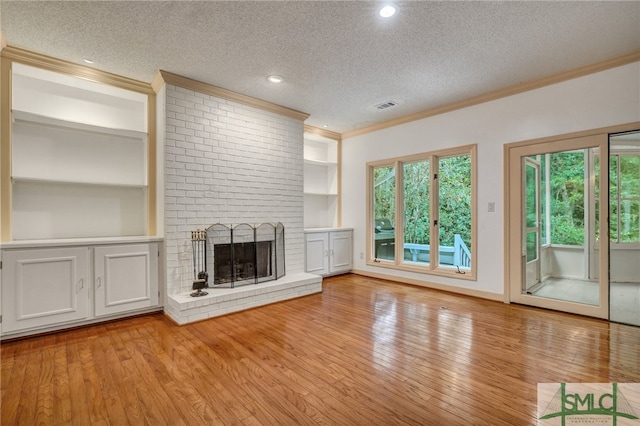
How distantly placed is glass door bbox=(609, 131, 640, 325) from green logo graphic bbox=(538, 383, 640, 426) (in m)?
1.77

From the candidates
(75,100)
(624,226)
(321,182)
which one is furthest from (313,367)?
(321,182)

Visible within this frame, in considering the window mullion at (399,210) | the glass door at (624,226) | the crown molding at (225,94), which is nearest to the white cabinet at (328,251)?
the window mullion at (399,210)

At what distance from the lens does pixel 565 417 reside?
172 centimetres

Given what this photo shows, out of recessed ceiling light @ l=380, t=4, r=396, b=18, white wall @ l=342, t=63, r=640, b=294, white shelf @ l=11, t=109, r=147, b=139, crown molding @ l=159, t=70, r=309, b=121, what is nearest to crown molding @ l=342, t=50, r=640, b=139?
white wall @ l=342, t=63, r=640, b=294

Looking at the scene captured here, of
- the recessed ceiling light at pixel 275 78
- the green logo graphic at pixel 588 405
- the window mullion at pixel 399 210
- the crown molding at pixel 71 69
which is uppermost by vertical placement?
the recessed ceiling light at pixel 275 78

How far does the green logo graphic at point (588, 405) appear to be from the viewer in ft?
5.65

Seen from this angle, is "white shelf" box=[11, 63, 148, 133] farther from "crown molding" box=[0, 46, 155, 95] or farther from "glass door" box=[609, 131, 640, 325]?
"glass door" box=[609, 131, 640, 325]

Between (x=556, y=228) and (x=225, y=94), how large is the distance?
4.62 m

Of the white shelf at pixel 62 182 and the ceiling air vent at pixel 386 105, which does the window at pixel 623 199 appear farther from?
the white shelf at pixel 62 182

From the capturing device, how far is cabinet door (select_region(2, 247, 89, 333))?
2758 mm

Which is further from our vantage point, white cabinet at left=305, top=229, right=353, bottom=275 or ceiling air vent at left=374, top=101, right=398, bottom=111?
white cabinet at left=305, top=229, right=353, bottom=275

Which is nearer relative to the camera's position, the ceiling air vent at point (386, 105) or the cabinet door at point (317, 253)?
the ceiling air vent at point (386, 105)

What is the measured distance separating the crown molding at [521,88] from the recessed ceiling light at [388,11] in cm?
237

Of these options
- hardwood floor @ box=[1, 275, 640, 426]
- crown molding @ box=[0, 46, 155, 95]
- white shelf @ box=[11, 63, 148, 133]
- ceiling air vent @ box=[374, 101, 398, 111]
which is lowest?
hardwood floor @ box=[1, 275, 640, 426]
